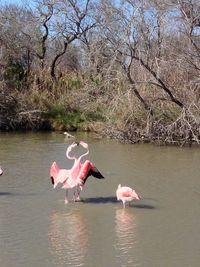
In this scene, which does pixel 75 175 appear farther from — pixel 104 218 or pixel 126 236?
pixel 126 236

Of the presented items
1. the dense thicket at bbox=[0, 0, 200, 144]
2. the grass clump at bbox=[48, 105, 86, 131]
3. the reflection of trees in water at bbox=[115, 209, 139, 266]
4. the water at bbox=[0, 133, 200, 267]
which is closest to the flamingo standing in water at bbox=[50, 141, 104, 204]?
the water at bbox=[0, 133, 200, 267]

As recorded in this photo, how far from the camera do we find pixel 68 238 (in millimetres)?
7551

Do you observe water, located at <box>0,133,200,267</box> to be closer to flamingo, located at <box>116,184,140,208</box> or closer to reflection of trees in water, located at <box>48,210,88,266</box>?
reflection of trees in water, located at <box>48,210,88,266</box>

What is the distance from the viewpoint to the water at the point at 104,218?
6.95 metres

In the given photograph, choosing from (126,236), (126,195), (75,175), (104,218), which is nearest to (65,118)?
(75,175)

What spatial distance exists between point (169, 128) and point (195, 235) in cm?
933

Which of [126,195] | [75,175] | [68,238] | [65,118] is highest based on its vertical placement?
[65,118]

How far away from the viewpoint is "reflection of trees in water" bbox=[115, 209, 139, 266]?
6866 millimetres

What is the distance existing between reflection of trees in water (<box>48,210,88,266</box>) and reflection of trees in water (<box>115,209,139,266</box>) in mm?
433

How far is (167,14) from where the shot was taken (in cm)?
1688

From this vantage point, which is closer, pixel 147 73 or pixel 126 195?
pixel 126 195

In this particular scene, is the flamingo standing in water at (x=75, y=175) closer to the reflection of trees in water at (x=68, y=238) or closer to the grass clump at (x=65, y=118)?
the reflection of trees in water at (x=68, y=238)

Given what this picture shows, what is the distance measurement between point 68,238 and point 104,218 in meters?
1.10

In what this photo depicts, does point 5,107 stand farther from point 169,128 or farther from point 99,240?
point 99,240
